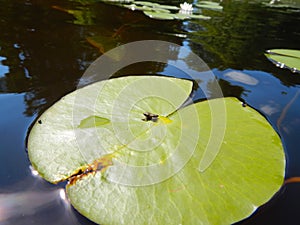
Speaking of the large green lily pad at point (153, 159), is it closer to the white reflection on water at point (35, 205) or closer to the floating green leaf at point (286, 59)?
the white reflection on water at point (35, 205)

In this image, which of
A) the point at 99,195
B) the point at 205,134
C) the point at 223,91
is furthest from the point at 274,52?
the point at 99,195

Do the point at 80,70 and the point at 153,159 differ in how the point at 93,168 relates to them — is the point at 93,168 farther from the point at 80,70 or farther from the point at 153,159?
the point at 80,70

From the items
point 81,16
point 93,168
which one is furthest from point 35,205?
point 81,16

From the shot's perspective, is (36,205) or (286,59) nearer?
(36,205)

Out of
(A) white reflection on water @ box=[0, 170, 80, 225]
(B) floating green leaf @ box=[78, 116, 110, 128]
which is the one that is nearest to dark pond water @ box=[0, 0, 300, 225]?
(A) white reflection on water @ box=[0, 170, 80, 225]

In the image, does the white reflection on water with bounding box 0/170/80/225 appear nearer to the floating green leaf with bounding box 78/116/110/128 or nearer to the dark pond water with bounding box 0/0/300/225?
the dark pond water with bounding box 0/0/300/225

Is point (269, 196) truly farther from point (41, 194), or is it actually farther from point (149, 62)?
point (149, 62)

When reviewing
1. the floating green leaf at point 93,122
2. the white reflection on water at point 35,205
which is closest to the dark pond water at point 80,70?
the white reflection on water at point 35,205

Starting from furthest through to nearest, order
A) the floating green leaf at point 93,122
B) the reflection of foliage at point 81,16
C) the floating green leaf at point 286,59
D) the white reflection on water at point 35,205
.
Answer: the reflection of foliage at point 81,16 < the floating green leaf at point 286,59 < the floating green leaf at point 93,122 < the white reflection on water at point 35,205
